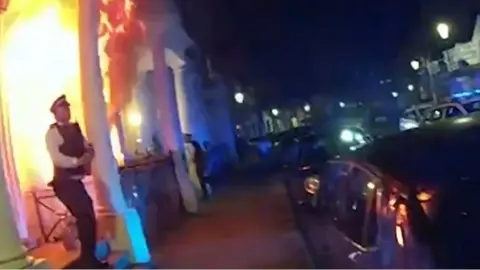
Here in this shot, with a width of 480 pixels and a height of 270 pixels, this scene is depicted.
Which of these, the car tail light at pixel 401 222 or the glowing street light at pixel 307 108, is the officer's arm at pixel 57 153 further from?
the car tail light at pixel 401 222

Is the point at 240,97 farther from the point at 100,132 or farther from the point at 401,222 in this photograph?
the point at 401,222

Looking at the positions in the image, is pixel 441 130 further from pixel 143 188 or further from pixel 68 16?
pixel 68 16

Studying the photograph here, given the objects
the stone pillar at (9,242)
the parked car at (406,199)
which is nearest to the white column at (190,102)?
the parked car at (406,199)

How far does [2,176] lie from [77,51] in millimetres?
281

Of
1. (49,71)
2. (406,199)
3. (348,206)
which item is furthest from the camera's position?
(49,71)

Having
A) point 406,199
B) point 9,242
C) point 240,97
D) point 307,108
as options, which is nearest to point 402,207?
point 406,199

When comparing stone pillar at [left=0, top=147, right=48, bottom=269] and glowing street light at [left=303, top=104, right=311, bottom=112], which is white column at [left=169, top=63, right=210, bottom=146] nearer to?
glowing street light at [left=303, top=104, right=311, bottom=112]

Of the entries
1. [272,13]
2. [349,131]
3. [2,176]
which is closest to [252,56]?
[272,13]

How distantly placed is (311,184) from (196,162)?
22cm

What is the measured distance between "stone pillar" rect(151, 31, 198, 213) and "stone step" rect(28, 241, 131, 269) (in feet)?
0.52

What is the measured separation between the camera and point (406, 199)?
2.06 m

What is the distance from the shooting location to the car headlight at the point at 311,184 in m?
2.18

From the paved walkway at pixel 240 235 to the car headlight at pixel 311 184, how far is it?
4 cm

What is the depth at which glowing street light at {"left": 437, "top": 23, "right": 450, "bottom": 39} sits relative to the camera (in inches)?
83.2
